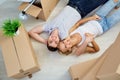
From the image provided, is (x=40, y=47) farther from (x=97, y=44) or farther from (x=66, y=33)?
(x=97, y=44)

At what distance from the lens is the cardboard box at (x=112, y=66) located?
128 cm

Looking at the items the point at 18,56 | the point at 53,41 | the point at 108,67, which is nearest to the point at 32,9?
the point at 53,41

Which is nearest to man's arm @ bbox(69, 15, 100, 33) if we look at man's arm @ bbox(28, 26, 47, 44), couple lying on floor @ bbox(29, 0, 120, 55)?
couple lying on floor @ bbox(29, 0, 120, 55)

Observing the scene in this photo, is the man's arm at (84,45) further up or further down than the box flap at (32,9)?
further down

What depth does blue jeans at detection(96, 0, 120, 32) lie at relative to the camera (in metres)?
2.08

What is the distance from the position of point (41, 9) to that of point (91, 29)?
47 cm

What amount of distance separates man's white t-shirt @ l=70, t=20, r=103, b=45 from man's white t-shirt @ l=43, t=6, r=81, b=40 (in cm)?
8

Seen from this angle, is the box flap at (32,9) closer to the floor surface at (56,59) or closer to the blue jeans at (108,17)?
the floor surface at (56,59)

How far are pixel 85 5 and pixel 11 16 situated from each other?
2.39 ft

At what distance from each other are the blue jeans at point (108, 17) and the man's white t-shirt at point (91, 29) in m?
0.04

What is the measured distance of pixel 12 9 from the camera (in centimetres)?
239

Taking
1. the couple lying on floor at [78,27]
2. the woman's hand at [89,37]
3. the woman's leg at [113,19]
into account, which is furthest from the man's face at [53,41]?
the woman's leg at [113,19]

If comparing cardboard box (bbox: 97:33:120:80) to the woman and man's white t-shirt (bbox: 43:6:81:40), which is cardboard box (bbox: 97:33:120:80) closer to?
the woman

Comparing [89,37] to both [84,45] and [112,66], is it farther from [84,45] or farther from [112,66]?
[112,66]
